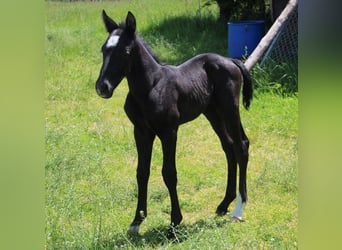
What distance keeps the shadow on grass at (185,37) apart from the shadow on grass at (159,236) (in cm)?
165

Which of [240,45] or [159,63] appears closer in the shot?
[159,63]

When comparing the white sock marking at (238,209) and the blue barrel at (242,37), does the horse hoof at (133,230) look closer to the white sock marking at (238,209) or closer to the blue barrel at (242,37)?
the white sock marking at (238,209)

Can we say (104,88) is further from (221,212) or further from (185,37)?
(185,37)

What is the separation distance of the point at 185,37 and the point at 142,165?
2.39 meters

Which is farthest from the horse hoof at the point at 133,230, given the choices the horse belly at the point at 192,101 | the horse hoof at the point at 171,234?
the horse belly at the point at 192,101

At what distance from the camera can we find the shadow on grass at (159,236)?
2.88 m

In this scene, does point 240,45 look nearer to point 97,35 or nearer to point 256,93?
point 256,93

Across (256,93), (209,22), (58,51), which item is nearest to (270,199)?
(256,93)

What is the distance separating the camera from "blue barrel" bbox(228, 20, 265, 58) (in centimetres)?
473

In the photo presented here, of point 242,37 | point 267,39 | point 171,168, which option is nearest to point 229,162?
point 171,168

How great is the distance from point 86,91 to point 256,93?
180cm

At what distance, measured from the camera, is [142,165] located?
3.04 m

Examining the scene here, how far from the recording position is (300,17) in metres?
1.16

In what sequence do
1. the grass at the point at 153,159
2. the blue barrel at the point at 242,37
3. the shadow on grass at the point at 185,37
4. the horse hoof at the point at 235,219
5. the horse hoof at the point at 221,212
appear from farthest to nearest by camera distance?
the blue barrel at the point at 242,37
the shadow on grass at the point at 185,37
the horse hoof at the point at 221,212
the horse hoof at the point at 235,219
the grass at the point at 153,159
